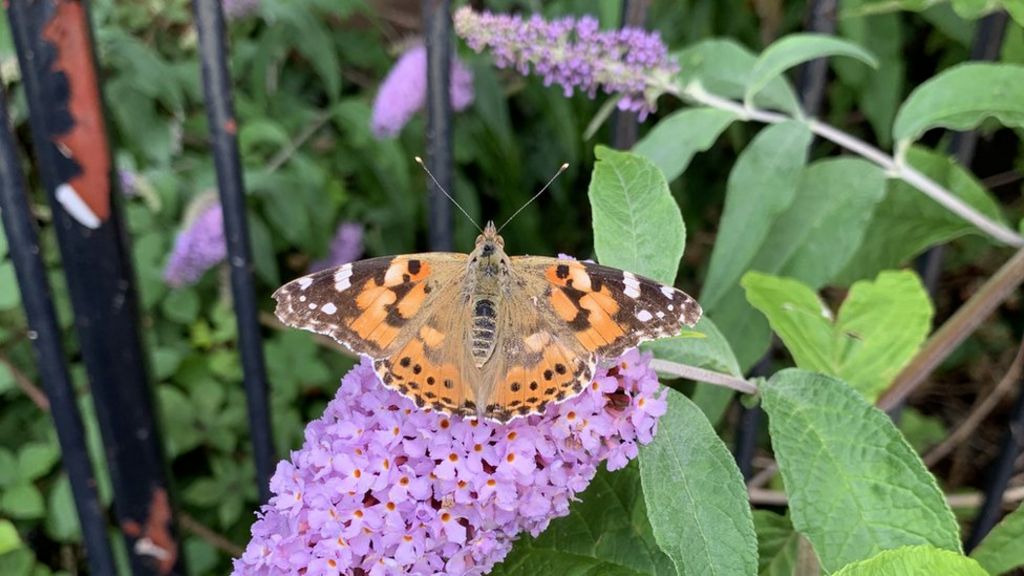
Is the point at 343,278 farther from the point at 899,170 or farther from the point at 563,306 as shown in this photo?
the point at 899,170

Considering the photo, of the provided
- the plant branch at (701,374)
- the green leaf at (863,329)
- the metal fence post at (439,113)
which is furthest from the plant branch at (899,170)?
the plant branch at (701,374)

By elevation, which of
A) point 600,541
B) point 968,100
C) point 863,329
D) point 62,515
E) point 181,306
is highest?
point 968,100

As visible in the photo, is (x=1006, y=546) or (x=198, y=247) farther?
(x=198, y=247)

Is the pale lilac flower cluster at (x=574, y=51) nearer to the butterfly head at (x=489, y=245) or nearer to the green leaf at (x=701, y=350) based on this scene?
the butterfly head at (x=489, y=245)

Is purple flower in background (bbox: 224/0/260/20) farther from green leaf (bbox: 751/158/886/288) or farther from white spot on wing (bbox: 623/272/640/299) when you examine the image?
white spot on wing (bbox: 623/272/640/299)

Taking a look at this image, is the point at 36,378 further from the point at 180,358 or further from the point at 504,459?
the point at 504,459

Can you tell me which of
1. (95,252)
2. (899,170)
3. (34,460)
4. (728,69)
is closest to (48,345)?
(95,252)
